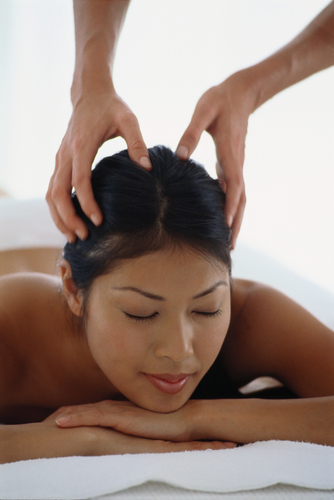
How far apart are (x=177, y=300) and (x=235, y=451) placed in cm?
24

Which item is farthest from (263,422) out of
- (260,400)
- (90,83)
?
(90,83)

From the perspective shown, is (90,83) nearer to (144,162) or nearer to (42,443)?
(144,162)

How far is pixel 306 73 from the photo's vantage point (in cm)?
103

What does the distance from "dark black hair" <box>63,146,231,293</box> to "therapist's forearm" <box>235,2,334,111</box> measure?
22 centimetres

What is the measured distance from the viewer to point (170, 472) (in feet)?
2.21

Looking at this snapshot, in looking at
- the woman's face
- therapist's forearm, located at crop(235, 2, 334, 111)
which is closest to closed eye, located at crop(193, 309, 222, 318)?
the woman's face

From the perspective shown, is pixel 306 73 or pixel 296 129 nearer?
pixel 306 73

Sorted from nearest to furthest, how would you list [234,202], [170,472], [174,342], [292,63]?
1. [170,472]
2. [174,342]
3. [234,202]
4. [292,63]

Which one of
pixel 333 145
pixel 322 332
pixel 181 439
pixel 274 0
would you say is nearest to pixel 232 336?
pixel 322 332

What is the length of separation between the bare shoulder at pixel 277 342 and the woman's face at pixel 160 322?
271 mm

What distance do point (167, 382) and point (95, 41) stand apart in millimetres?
640

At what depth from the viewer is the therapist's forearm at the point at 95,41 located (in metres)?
0.90

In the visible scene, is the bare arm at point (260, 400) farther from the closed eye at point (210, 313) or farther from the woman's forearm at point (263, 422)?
the closed eye at point (210, 313)

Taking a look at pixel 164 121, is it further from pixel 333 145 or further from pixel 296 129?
pixel 333 145
